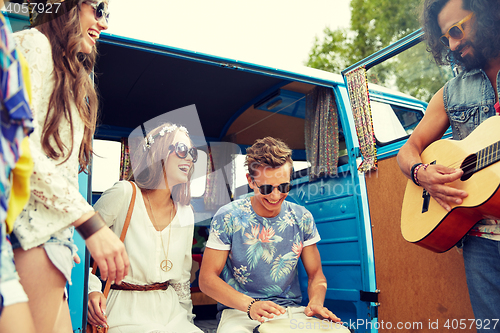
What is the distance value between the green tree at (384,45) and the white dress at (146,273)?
40.3 feet

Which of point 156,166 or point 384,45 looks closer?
point 156,166

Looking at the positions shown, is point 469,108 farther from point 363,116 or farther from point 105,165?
point 105,165

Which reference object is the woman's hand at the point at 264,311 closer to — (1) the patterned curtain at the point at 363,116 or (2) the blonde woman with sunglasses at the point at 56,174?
(2) the blonde woman with sunglasses at the point at 56,174

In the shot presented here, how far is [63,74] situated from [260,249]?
5.53ft

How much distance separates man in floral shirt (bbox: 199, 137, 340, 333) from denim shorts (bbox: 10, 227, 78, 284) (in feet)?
4.11

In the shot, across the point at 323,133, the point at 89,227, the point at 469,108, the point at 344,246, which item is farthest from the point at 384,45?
the point at 89,227

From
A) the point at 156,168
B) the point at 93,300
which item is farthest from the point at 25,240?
the point at 156,168

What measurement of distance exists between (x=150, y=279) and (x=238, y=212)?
2.41 ft

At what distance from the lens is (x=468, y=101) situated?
1.76 meters

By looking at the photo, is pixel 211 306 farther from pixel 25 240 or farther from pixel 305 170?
pixel 25 240

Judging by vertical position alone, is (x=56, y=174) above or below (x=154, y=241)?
above

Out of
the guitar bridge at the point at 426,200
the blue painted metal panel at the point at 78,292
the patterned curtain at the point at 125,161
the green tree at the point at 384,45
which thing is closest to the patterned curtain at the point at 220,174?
the patterned curtain at the point at 125,161

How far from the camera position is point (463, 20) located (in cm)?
169

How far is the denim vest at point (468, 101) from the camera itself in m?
1.69
